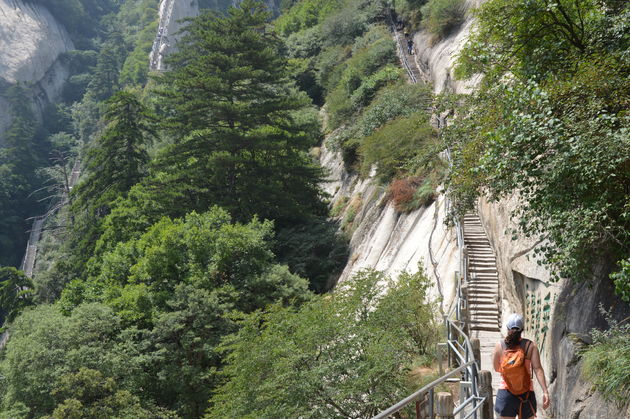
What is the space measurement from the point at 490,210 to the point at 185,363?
34.0 ft

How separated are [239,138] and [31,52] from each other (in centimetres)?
8233

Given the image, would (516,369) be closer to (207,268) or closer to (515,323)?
(515,323)

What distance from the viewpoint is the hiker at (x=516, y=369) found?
5520mm

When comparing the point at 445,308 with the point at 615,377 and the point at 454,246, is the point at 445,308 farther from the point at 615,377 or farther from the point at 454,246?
the point at 615,377

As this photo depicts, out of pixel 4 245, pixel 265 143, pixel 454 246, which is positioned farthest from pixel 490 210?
pixel 4 245

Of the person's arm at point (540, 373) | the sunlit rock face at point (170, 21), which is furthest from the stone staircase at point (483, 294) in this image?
the sunlit rock face at point (170, 21)

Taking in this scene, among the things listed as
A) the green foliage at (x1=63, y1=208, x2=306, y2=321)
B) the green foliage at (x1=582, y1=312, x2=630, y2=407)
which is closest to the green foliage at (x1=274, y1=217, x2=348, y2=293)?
the green foliage at (x1=63, y1=208, x2=306, y2=321)

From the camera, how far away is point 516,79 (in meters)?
10.8

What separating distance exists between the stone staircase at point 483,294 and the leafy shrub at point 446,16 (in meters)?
20.2

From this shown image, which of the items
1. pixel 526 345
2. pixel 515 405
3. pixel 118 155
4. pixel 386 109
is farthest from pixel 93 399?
pixel 118 155

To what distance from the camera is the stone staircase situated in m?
12.9

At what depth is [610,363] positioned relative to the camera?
6422 millimetres

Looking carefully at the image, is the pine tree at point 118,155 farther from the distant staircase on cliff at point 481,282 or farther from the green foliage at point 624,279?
the green foliage at point 624,279

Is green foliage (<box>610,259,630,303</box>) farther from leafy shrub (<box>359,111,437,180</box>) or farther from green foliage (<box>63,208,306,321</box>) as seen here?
leafy shrub (<box>359,111,437,180</box>)
